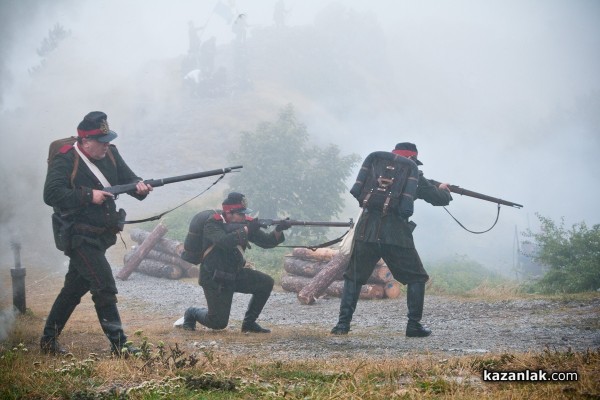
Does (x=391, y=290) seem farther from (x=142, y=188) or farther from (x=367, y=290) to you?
(x=142, y=188)

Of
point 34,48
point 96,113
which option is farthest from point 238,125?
point 96,113

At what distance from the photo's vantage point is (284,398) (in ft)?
12.6

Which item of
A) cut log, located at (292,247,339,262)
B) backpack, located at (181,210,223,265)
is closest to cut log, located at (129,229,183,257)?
cut log, located at (292,247,339,262)

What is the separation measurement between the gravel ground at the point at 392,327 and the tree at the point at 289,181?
11.0m

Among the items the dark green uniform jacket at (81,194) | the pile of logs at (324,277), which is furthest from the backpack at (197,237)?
the pile of logs at (324,277)

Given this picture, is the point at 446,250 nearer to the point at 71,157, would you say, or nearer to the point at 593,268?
the point at 593,268

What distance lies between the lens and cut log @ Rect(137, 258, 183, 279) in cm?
1534

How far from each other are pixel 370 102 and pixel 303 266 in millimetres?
46205

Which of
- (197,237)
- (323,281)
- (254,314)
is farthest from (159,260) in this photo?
(254,314)

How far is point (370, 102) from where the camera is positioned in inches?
2253

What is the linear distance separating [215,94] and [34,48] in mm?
14022

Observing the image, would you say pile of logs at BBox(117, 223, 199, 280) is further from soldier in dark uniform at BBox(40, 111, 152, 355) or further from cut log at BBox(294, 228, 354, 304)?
soldier in dark uniform at BBox(40, 111, 152, 355)

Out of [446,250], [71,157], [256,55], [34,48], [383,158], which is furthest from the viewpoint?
[256,55]

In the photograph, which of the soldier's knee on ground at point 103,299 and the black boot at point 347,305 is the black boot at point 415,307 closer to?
the black boot at point 347,305
